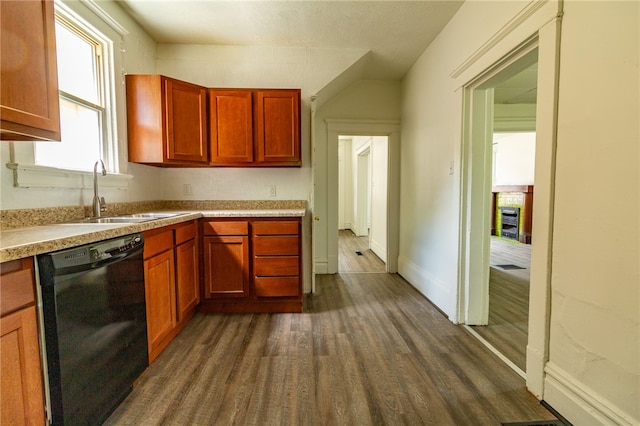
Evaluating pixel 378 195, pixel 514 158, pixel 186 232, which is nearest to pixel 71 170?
pixel 186 232

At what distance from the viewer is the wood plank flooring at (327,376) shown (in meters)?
1.39

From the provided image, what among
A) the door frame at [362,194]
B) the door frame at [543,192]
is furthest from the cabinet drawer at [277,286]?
the door frame at [362,194]

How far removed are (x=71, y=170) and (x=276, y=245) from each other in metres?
1.53

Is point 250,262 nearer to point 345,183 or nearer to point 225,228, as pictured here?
point 225,228

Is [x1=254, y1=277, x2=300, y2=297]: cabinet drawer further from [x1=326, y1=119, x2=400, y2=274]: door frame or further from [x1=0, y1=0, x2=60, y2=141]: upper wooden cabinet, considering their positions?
[x1=0, y1=0, x2=60, y2=141]: upper wooden cabinet

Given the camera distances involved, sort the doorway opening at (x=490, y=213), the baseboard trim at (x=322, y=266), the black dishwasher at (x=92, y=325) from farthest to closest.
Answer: the baseboard trim at (x=322, y=266) < the doorway opening at (x=490, y=213) < the black dishwasher at (x=92, y=325)

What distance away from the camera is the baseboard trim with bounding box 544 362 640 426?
114 centimetres

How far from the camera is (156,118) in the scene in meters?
2.42

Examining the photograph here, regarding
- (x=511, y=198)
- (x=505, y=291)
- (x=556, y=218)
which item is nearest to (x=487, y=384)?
(x=556, y=218)

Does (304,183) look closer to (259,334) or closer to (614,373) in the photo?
(259,334)

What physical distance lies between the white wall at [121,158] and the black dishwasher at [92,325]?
627mm

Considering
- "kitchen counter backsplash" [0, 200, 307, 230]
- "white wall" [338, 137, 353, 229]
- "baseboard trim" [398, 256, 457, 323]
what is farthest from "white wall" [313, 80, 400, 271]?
"white wall" [338, 137, 353, 229]

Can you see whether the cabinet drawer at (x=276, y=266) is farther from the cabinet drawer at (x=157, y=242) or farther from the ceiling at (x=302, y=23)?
the ceiling at (x=302, y=23)

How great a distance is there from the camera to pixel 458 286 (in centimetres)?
231
